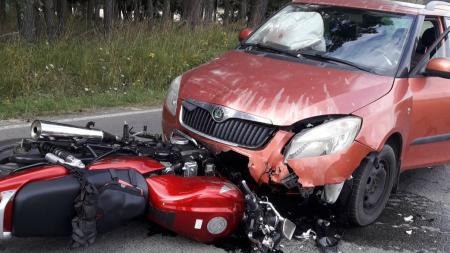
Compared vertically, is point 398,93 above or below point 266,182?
above

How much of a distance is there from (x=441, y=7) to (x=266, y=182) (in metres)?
2.94

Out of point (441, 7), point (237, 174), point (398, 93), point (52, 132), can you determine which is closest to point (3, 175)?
point (52, 132)

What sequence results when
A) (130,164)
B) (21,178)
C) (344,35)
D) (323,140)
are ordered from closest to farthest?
(21,178), (130,164), (323,140), (344,35)

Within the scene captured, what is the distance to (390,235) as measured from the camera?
443cm

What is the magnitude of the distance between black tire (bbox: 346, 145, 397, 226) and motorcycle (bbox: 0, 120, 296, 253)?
68 centimetres

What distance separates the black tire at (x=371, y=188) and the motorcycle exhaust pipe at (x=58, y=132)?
1.89m

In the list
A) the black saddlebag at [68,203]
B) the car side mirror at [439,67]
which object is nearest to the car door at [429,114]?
the car side mirror at [439,67]

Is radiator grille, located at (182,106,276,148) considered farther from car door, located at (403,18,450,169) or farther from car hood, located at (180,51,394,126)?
car door, located at (403,18,450,169)

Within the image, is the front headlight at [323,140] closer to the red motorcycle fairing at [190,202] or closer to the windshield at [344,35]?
the red motorcycle fairing at [190,202]

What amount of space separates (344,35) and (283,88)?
1.23 metres

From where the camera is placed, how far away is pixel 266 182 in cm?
391

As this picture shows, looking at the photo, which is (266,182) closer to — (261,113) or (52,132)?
(261,113)

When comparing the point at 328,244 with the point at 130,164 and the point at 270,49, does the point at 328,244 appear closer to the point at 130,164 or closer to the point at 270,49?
the point at 130,164

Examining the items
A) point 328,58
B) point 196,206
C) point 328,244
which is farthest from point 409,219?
point 196,206
